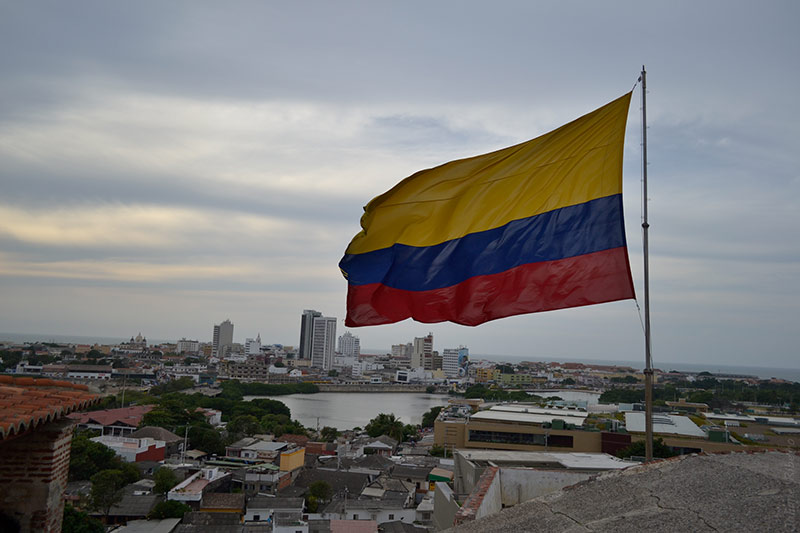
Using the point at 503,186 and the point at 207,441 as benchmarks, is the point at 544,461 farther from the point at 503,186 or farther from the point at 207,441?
the point at 207,441

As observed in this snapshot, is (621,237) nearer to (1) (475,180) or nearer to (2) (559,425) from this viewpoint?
(1) (475,180)

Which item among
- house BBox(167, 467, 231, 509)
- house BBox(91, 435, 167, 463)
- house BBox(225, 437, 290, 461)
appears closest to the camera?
house BBox(167, 467, 231, 509)

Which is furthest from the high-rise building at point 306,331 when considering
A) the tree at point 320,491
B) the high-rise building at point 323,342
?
the tree at point 320,491

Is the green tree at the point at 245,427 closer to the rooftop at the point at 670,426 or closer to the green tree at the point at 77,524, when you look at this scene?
the rooftop at the point at 670,426

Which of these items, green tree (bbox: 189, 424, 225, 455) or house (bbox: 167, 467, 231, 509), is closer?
house (bbox: 167, 467, 231, 509)

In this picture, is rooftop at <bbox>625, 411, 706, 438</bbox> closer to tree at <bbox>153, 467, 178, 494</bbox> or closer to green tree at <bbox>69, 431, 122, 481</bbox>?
tree at <bbox>153, 467, 178, 494</bbox>

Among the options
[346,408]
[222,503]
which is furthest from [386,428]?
[346,408]

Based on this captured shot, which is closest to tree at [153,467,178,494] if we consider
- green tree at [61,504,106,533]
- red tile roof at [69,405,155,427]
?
green tree at [61,504,106,533]
